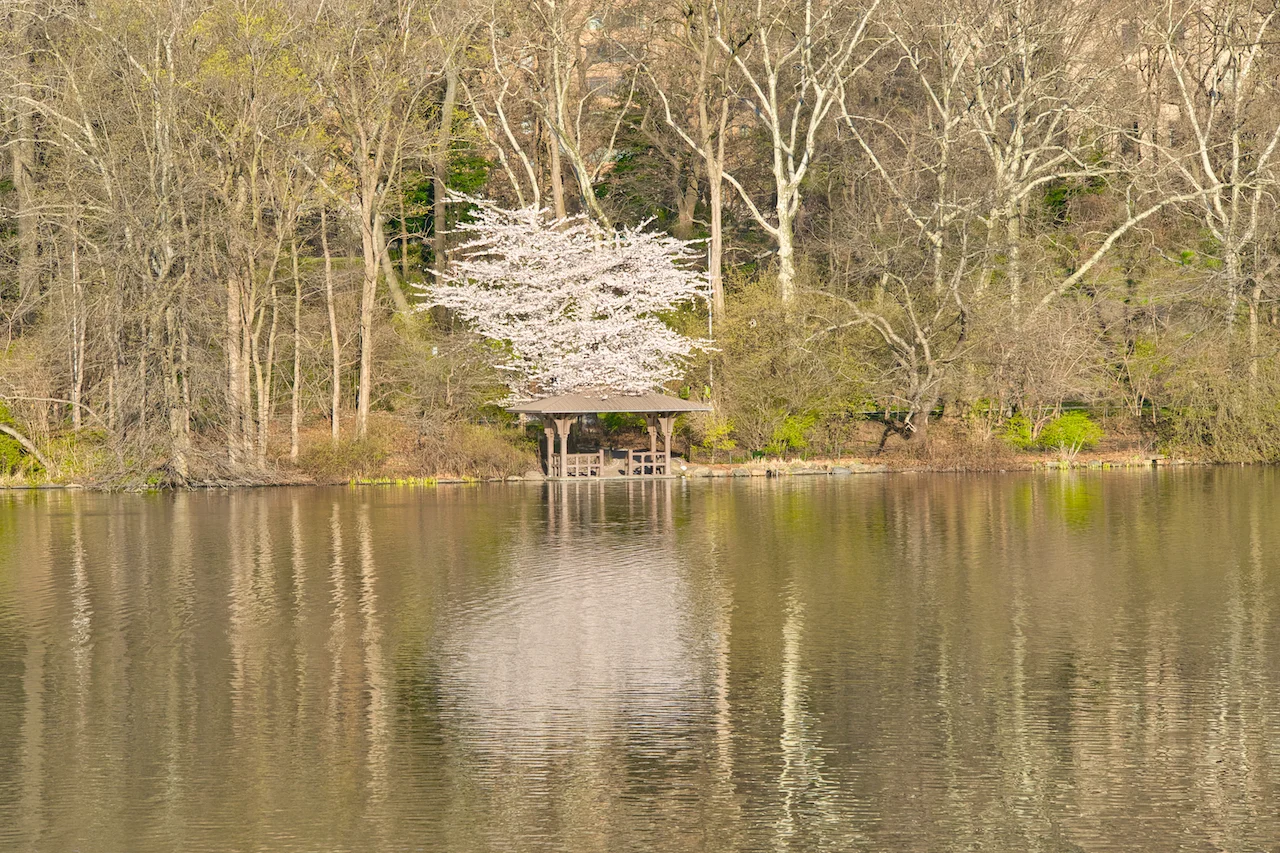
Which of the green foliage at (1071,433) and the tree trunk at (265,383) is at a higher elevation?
the tree trunk at (265,383)

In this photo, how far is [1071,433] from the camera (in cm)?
4888

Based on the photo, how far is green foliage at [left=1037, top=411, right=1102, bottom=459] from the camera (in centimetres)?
4888

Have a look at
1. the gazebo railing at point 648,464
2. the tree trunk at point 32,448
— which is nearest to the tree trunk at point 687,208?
the gazebo railing at point 648,464

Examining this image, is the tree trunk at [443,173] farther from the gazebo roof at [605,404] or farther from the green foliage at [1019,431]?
the green foliage at [1019,431]

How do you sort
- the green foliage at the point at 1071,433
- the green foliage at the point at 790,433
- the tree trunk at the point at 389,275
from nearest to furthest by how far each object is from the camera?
the green foliage at the point at 790,433, the green foliage at the point at 1071,433, the tree trunk at the point at 389,275

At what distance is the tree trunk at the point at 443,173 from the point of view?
49781 mm

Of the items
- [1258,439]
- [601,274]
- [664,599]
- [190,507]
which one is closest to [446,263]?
[601,274]

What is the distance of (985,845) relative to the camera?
11086 mm

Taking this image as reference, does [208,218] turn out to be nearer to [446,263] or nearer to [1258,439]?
[446,263]

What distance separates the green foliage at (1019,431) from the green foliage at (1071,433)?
521 mm

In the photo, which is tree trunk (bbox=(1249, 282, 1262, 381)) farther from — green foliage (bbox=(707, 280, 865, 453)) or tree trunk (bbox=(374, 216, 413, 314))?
tree trunk (bbox=(374, 216, 413, 314))

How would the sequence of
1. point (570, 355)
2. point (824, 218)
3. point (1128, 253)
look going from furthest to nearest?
point (824, 218)
point (1128, 253)
point (570, 355)

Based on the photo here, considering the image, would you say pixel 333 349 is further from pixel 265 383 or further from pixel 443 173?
pixel 443 173

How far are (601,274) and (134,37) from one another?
15734 mm
